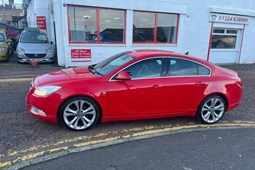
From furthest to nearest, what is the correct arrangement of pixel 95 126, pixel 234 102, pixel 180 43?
1. pixel 180 43
2. pixel 234 102
3. pixel 95 126

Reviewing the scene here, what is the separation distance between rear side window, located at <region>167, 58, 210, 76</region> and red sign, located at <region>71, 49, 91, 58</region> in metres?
6.90

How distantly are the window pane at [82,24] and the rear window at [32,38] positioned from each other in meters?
2.27

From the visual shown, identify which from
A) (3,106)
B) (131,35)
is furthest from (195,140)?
(131,35)

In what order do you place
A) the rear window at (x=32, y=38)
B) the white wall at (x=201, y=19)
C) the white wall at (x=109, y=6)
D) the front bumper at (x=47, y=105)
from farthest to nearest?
1. the white wall at (x=201, y=19)
2. the rear window at (x=32, y=38)
3. the white wall at (x=109, y=6)
4. the front bumper at (x=47, y=105)

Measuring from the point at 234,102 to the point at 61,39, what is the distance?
809cm

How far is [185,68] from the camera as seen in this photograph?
449 centimetres

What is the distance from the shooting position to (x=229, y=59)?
14.4m

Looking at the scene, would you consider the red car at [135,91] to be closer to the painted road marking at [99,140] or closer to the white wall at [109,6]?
the painted road marking at [99,140]

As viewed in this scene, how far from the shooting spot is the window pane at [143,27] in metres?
11.4

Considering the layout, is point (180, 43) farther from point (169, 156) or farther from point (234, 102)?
point (169, 156)

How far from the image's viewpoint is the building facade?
10312mm

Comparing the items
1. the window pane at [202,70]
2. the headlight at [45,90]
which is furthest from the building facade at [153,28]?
the window pane at [202,70]

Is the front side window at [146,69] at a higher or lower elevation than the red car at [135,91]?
higher

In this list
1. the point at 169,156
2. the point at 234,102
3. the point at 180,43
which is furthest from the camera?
the point at 180,43
